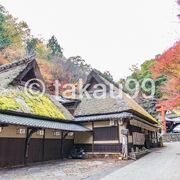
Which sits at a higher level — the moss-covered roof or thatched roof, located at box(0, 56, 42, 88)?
thatched roof, located at box(0, 56, 42, 88)

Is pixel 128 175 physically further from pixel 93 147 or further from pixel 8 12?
pixel 8 12

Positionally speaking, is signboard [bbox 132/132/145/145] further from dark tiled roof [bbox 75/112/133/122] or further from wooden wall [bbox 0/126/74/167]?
wooden wall [bbox 0/126/74/167]

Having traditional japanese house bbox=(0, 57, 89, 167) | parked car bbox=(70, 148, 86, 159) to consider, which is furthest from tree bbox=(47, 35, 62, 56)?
parked car bbox=(70, 148, 86, 159)

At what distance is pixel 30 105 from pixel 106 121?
18.4 ft

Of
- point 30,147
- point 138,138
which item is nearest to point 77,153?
point 30,147

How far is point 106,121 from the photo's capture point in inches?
710

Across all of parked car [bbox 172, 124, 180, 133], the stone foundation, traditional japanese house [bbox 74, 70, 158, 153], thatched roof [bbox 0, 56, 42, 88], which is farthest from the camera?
parked car [bbox 172, 124, 180, 133]

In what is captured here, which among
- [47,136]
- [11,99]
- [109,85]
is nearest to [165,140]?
[109,85]

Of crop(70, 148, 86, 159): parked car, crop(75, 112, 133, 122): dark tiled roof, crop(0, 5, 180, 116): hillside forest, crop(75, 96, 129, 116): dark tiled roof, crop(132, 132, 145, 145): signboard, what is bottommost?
crop(70, 148, 86, 159): parked car

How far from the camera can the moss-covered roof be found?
13.5 m

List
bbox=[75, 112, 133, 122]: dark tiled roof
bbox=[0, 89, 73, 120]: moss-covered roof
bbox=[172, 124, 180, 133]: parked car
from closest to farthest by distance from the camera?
1. bbox=[0, 89, 73, 120]: moss-covered roof
2. bbox=[75, 112, 133, 122]: dark tiled roof
3. bbox=[172, 124, 180, 133]: parked car

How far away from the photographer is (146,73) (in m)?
46.2

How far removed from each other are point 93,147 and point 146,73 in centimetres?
3036

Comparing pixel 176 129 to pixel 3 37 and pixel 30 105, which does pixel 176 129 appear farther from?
pixel 30 105
